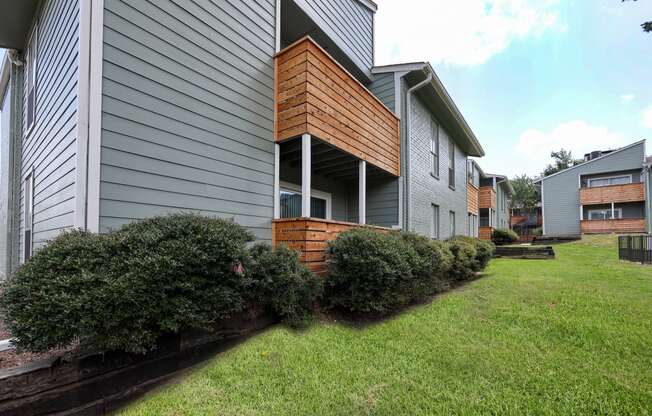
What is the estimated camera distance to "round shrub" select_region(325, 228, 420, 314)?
4.67 metres

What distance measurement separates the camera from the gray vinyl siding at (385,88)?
29.2 feet

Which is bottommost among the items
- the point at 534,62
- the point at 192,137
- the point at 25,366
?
the point at 25,366

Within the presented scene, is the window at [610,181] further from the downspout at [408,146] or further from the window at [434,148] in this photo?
the downspout at [408,146]

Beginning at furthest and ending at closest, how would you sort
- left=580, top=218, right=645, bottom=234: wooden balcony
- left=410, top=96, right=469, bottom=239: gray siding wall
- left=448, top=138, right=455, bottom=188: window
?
left=580, top=218, right=645, bottom=234: wooden balcony
left=448, top=138, right=455, bottom=188: window
left=410, top=96, right=469, bottom=239: gray siding wall

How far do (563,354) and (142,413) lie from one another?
4.50m

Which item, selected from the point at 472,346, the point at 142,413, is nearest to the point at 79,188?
the point at 142,413

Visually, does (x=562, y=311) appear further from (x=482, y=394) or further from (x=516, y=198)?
(x=516, y=198)

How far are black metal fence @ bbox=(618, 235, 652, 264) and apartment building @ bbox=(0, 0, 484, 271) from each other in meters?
8.30

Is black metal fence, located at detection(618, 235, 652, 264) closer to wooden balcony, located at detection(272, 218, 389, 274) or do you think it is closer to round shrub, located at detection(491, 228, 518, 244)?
round shrub, located at detection(491, 228, 518, 244)

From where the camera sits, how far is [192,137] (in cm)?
452

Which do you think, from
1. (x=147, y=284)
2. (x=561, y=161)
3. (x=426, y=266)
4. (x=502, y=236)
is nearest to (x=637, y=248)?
(x=426, y=266)

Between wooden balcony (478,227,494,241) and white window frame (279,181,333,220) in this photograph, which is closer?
white window frame (279,181,333,220)

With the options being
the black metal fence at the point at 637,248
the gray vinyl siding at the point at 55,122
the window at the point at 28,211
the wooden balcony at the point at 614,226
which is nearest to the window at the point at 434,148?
the black metal fence at the point at 637,248

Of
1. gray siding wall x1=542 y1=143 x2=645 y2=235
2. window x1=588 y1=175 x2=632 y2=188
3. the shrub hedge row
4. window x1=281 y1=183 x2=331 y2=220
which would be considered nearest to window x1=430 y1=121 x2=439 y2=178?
window x1=281 y1=183 x2=331 y2=220
